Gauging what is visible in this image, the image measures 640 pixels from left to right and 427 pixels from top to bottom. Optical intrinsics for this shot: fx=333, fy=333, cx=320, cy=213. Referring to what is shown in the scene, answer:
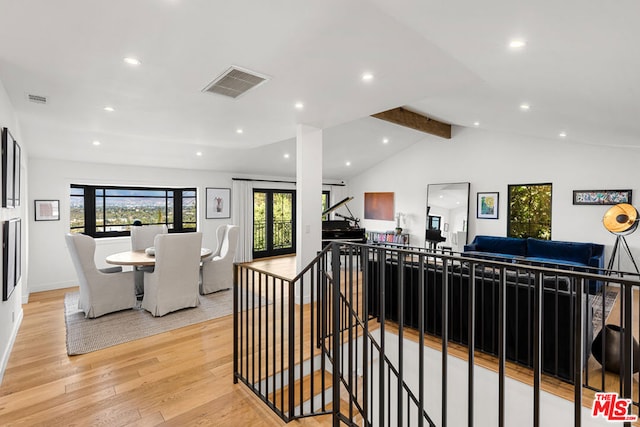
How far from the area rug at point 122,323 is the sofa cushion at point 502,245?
18.4ft

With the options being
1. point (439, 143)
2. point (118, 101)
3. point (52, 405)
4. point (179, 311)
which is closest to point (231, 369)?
point (52, 405)

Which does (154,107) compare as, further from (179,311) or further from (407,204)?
(407,204)

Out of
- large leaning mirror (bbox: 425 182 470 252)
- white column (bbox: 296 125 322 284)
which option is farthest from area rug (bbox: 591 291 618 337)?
white column (bbox: 296 125 322 284)

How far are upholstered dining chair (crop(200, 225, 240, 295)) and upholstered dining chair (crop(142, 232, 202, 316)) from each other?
2.46 ft

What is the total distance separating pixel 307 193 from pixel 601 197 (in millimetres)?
5712

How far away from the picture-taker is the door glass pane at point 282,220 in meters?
9.16

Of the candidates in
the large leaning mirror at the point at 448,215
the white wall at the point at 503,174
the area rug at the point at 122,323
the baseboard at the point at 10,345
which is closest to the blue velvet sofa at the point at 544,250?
the white wall at the point at 503,174

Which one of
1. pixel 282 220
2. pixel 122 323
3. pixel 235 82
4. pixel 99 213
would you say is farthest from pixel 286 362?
pixel 282 220

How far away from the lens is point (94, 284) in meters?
4.22

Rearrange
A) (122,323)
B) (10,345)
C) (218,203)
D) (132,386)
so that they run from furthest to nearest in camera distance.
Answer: (218,203)
(122,323)
(10,345)
(132,386)

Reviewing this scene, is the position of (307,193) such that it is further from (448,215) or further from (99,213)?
(448,215)

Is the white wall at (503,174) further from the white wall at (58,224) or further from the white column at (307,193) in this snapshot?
the white wall at (58,224)

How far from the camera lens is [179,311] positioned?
179 inches

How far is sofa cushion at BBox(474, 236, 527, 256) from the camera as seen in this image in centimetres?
702
